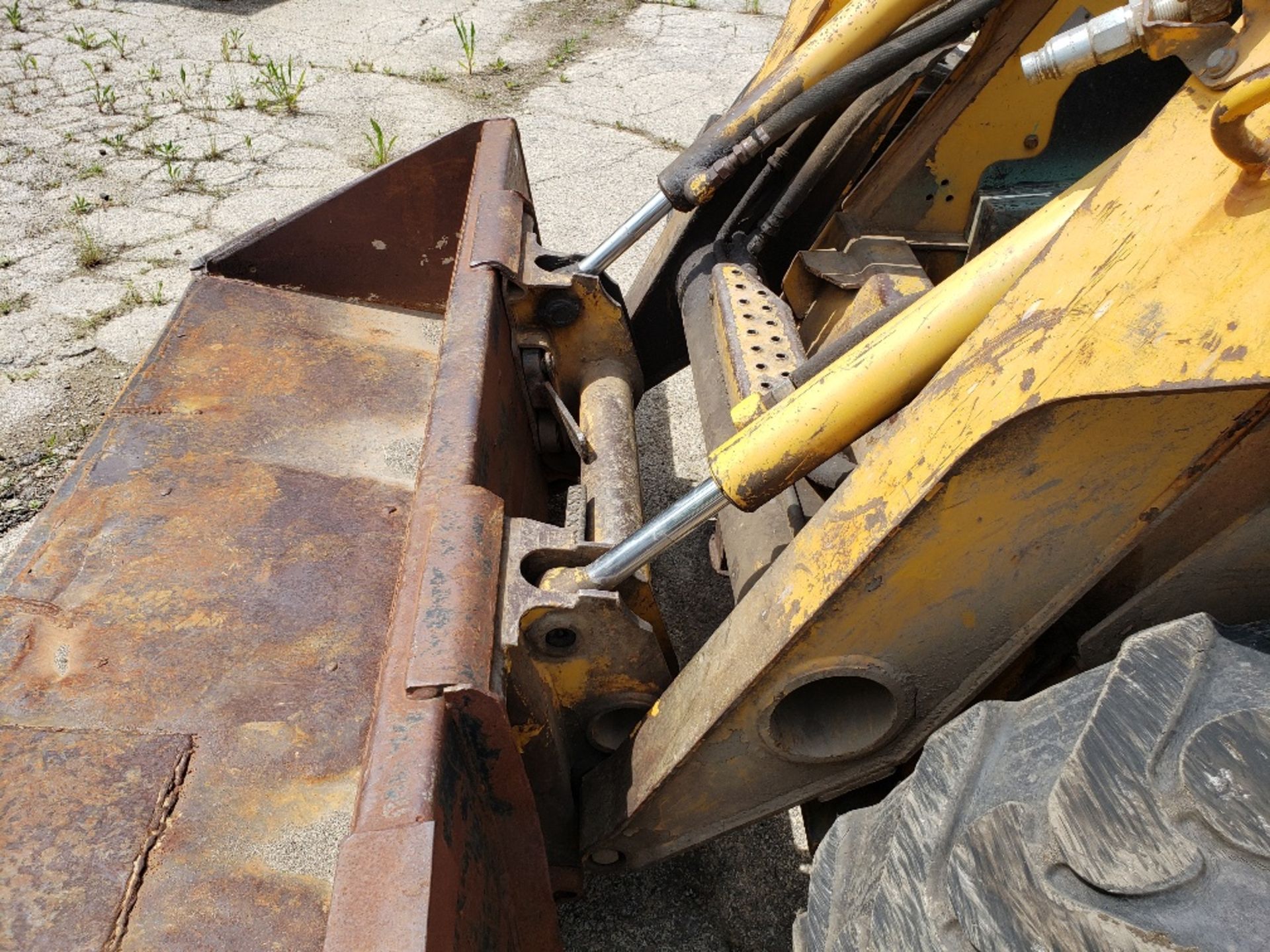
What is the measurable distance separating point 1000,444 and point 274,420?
1.45 meters

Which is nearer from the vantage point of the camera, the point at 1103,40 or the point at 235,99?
the point at 1103,40

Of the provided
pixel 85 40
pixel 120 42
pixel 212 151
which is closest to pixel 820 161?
pixel 212 151

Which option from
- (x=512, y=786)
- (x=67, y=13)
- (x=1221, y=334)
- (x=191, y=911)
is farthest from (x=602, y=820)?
(x=67, y=13)

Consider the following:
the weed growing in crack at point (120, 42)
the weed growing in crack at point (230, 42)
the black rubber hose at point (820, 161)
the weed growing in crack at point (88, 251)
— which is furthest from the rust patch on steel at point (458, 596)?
the weed growing in crack at point (120, 42)

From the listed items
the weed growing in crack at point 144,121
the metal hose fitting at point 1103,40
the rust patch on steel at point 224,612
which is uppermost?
the metal hose fitting at point 1103,40

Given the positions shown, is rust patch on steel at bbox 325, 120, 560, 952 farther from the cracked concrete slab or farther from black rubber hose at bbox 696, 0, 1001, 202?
black rubber hose at bbox 696, 0, 1001, 202

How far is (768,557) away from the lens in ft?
A: 5.09

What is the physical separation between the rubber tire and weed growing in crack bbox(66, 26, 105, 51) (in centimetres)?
558

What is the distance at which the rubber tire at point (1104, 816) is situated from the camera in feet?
2.34

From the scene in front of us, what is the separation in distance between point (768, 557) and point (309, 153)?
349 centimetres

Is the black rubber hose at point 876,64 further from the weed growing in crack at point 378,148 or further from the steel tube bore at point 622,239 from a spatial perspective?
the weed growing in crack at point 378,148

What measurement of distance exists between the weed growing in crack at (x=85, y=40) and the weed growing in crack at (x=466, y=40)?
1.80 meters

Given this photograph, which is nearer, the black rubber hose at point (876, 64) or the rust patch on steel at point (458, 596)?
the rust patch on steel at point (458, 596)

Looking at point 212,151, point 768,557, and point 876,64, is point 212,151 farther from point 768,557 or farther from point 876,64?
point 768,557
